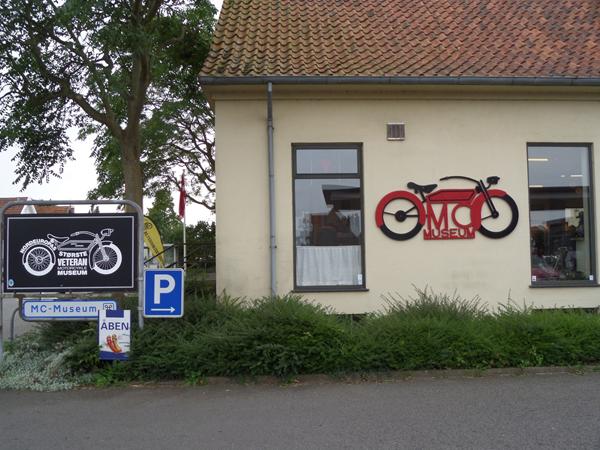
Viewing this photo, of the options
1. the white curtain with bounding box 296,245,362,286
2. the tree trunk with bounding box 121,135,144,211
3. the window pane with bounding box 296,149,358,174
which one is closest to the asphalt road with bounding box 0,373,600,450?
the white curtain with bounding box 296,245,362,286

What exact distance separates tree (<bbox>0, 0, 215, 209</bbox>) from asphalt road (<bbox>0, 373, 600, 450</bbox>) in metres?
5.31

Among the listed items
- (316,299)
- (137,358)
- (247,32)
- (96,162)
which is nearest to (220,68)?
(247,32)

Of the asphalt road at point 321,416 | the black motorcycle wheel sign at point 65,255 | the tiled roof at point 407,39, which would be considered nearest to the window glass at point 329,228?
the tiled roof at point 407,39

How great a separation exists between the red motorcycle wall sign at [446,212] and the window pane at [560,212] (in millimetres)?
710

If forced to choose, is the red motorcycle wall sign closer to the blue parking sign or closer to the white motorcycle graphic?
the blue parking sign

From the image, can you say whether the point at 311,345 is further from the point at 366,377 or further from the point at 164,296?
the point at 164,296

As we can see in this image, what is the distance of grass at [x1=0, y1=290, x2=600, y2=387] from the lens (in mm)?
6750

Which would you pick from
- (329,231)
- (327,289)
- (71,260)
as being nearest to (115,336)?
(71,260)

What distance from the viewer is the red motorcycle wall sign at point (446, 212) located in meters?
9.07

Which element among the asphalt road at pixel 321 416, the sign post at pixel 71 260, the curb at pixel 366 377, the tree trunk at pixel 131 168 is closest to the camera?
the asphalt road at pixel 321 416

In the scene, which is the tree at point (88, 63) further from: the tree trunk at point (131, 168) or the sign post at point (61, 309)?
the sign post at point (61, 309)

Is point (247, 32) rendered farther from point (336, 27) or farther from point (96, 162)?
point (96, 162)

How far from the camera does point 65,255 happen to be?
7324 millimetres

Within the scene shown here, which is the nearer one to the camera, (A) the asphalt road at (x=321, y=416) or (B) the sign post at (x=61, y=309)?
(A) the asphalt road at (x=321, y=416)
